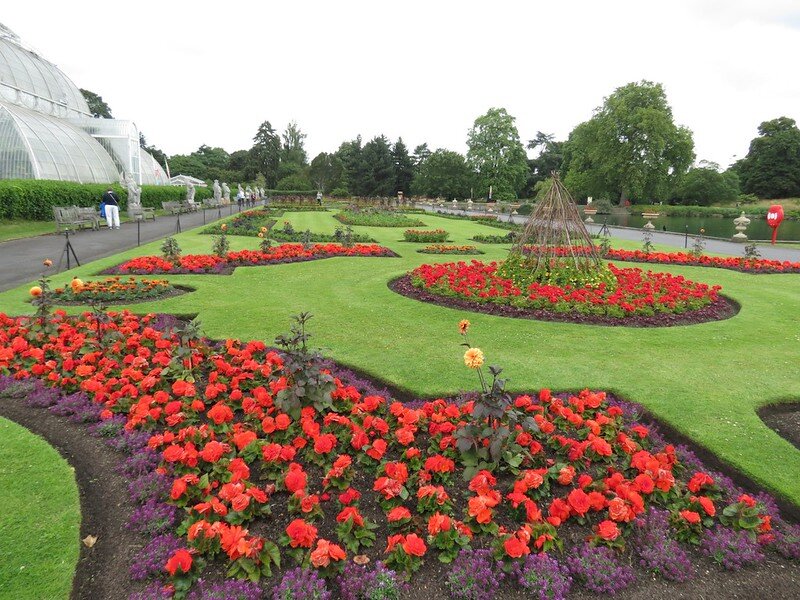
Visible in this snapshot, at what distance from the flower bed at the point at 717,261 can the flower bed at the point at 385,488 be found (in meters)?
12.2

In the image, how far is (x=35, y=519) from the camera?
2.97 metres

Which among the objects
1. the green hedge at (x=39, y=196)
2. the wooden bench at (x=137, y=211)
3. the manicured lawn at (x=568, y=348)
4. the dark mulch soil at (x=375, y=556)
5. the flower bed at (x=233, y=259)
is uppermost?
the green hedge at (x=39, y=196)

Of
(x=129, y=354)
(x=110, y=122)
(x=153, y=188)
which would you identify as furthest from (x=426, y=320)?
(x=110, y=122)

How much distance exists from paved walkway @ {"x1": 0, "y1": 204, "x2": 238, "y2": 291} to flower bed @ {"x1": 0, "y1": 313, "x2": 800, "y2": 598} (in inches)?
311

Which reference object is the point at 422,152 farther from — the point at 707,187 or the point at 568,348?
the point at 568,348

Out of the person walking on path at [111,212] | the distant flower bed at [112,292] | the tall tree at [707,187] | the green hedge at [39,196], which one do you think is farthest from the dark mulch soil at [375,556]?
the tall tree at [707,187]

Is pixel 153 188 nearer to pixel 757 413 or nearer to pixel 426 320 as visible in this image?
pixel 426 320

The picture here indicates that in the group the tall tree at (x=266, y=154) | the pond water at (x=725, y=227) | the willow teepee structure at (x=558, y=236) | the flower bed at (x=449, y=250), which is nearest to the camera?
the willow teepee structure at (x=558, y=236)

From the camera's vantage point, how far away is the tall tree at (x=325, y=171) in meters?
66.3

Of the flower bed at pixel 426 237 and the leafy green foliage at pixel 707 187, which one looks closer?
the flower bed at pixel 426 237

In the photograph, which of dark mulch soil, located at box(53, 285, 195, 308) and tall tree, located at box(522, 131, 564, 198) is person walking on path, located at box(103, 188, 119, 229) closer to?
dark mulch soil, located at box(53, 285, 195, 308)

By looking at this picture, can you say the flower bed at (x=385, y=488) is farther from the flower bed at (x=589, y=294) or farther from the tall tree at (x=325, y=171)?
the tall tree at (x=325, y=171)

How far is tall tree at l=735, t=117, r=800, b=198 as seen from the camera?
188 feet

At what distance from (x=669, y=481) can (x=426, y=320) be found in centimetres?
463
